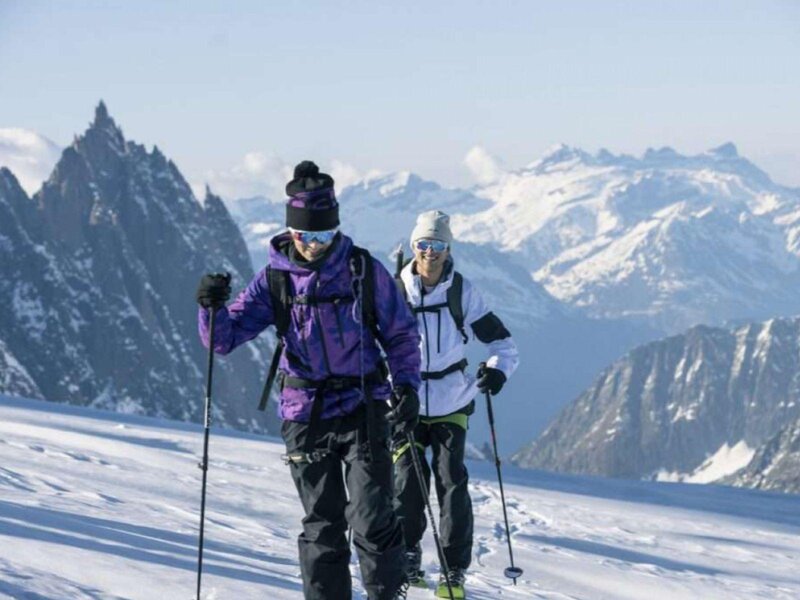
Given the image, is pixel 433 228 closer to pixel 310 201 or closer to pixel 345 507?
pixel 310 201

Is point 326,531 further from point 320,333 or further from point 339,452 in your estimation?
point 320,333

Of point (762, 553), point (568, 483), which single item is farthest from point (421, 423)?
point (568, 483)

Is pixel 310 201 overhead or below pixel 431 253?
below

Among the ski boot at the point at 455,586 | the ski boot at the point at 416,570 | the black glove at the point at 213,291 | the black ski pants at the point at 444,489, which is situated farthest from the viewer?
the black ski pants at the point at 444,489

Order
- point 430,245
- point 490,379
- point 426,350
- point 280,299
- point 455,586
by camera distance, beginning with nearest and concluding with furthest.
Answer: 1. point 280,299
2. point 455,586
3. point 490,379
4. point 430,245
5. point 426,350

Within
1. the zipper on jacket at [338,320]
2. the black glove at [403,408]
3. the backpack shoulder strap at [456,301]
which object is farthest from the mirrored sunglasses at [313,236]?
the backpack shoulder strap at [456,301]

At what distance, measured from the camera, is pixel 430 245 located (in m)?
10.1

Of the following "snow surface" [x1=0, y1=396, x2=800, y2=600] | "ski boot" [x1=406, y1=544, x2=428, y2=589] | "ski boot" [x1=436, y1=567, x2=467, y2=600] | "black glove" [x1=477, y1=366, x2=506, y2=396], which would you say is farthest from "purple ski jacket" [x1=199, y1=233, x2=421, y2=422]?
"ski boot" [x1=406, y1=544, x2=428, y2=589]

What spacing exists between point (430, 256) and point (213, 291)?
3043mm

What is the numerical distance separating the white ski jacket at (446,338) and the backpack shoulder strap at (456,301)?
33mm

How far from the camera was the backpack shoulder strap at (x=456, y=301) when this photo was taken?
400 inches

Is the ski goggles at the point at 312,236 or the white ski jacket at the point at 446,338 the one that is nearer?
the ski goggles at the point at 312,236

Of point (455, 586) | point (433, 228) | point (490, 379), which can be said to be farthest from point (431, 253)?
point (455, 586)

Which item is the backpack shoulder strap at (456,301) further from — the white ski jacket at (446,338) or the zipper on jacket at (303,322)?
the zipper on jacket at (303,322)
